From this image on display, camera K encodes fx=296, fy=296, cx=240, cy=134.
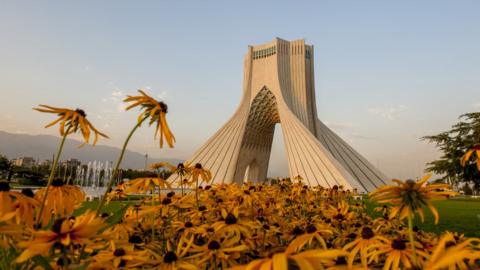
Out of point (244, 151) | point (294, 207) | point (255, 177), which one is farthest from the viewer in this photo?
point (255, 177)

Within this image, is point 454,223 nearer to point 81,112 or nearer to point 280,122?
point 81,112

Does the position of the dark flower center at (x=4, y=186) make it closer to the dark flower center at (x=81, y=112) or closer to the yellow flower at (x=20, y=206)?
the yellow flower at (x=20, y=206)

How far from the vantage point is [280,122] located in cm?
3497

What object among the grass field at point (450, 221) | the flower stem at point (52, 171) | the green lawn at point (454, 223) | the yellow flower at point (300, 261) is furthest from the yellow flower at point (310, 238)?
the green lawn at point (454, 223)

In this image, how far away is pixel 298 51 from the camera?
35.9 meters

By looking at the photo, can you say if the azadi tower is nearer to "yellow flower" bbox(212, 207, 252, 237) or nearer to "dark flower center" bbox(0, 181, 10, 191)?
"yellow flower" bbox(212, 207, 252, 237)

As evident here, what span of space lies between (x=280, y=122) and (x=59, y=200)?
3378cm

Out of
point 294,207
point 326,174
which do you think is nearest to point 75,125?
point 294,207

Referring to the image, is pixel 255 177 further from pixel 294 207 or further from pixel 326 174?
pixel 294 207

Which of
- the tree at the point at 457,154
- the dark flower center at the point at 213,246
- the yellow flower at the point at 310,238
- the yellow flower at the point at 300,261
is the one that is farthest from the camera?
the tree at the point at 457,154

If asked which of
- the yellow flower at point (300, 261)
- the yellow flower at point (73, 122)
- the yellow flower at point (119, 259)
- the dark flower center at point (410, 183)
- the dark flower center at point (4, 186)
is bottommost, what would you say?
the yellow flower at point (119, 259)

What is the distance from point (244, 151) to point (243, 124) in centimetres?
335

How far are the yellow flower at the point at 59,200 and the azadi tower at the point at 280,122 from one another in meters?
26.8

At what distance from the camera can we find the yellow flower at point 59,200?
67.0 inches
